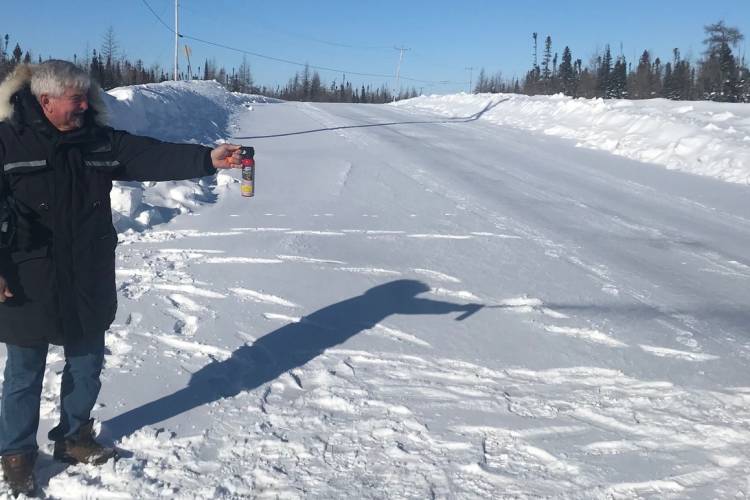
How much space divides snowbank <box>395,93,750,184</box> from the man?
11.7 metres

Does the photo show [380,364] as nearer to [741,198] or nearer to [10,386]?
[10,386]

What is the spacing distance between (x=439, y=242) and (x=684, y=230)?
10.5 ft

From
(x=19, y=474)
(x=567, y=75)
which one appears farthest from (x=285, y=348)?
(x=567, y=75)

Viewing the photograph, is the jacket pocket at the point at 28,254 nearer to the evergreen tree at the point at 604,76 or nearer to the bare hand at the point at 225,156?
the bare hand at the point at 225,156

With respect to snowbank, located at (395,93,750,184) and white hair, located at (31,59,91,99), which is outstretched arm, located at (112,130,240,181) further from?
snowbank, located at (395,93,750,184)

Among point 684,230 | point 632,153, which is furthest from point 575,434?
point 632,153

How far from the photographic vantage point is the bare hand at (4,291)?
2.85 metres

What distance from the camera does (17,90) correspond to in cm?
297

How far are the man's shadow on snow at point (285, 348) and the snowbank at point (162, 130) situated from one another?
5.06ft

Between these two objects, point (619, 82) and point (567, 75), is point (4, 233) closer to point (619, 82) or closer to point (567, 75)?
point (619, 82)

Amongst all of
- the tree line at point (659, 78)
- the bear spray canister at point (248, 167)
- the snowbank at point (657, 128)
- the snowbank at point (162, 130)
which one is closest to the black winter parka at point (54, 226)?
the snowbank at point (162, 130)

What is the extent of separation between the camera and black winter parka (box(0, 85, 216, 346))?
115 inches

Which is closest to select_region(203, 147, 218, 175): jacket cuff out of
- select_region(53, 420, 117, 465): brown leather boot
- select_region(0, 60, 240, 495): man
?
select_region(0, 60, 240, 495): man

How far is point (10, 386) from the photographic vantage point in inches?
119
